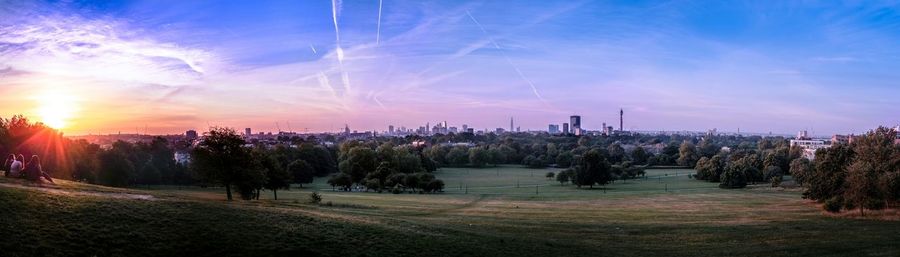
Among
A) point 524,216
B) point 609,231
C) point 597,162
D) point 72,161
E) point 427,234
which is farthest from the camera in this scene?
point 597,162

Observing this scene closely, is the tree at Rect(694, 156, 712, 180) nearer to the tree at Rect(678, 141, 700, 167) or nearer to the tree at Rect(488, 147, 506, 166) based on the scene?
the tree at Rect(678, 141, 700, 167)

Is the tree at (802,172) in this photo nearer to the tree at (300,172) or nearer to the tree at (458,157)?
the tree at (300,172)

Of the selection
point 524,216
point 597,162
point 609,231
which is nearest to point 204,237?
point 609,231

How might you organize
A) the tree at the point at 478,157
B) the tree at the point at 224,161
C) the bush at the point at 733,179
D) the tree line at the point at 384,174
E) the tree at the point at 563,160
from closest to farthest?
the tree at the point at 224,161 → the tree line at the point at 384,174 → the bush at the point at 733,179 → the tree at the point at 563,160 → the tree at the point at 478,157

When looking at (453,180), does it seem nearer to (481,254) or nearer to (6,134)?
(6,134)

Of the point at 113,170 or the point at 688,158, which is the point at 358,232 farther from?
the point at 688,158

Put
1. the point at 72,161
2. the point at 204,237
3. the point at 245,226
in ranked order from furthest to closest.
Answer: the point at 72,161 → the point at 245,226 → the point at 204,237

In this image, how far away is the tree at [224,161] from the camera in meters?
55.3

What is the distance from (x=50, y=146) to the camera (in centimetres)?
8788

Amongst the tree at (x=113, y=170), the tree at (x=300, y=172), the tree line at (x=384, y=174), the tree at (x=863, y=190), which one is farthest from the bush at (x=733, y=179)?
the tree at (x=113, y=170)

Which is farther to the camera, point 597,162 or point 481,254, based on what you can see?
point 597,162

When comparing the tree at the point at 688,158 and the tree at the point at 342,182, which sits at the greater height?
the tree at the point at 688,158

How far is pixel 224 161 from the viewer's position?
55938 mm

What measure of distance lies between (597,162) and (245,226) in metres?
98.1
